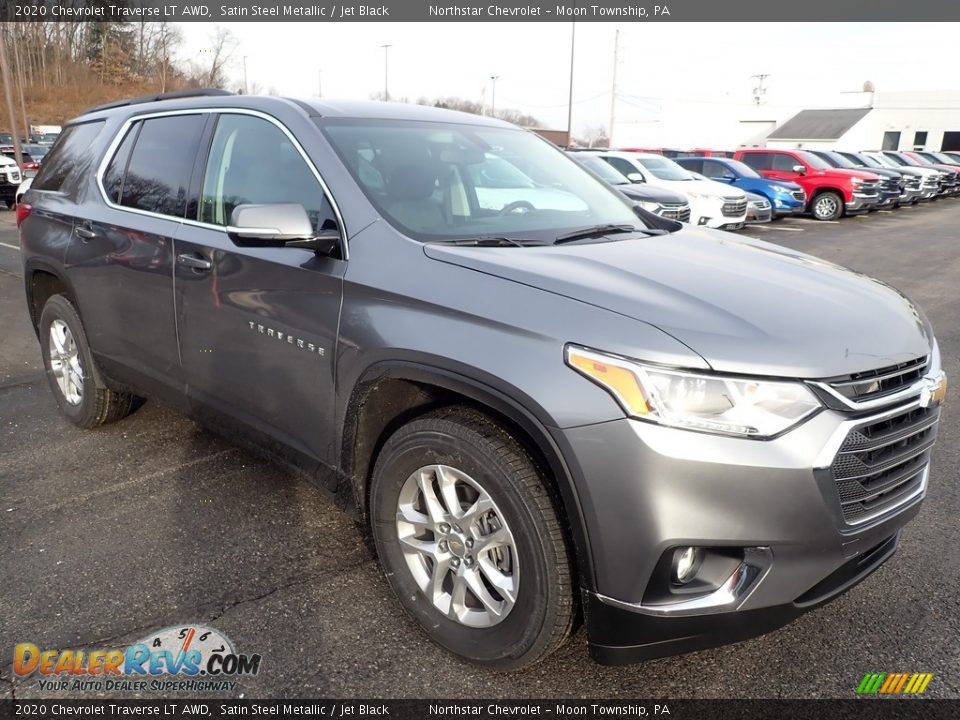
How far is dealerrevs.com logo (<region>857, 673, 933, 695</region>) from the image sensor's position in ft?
7.70

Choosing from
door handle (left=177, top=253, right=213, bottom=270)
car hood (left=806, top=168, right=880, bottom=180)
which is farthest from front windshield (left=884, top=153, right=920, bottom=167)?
door handle (left=177, top=253, right=213, bottom=270)

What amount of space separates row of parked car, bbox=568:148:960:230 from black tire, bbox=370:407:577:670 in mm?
7814

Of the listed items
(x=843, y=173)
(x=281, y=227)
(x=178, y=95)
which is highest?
(x=178, y=95)

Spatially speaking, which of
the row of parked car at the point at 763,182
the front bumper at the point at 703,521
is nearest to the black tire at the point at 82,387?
the front bumper at the point at 703,521

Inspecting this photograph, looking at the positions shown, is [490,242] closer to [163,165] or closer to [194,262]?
[194,262]

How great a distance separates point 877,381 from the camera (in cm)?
212

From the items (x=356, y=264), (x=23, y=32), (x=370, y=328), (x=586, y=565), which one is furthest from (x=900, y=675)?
(x=23, y=32)

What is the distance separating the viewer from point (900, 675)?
95.0 inches

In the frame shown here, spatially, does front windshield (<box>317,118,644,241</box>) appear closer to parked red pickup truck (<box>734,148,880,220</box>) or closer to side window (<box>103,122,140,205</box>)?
side window (<box>103,122,140,205</box>)

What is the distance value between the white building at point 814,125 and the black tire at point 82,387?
57680 mm

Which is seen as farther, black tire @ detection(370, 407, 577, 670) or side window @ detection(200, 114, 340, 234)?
side window @ detection(200, 114, 340, 234)

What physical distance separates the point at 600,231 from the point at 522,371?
119 centimetres

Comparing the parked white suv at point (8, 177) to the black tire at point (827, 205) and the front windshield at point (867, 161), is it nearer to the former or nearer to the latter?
the black tire at point (827, 205)

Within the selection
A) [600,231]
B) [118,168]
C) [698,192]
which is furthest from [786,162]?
[118,168]
